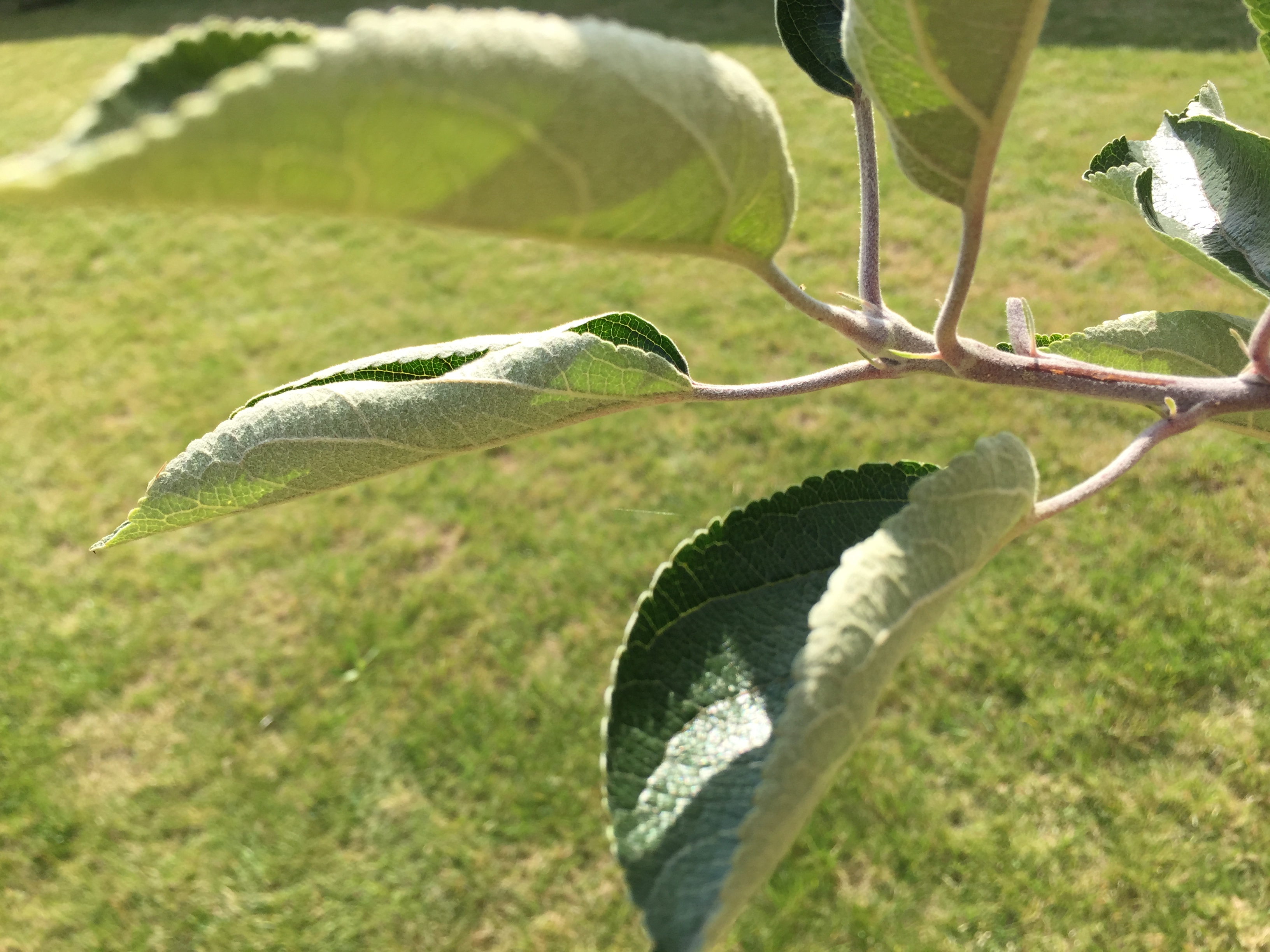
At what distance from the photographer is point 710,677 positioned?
75 centimetres

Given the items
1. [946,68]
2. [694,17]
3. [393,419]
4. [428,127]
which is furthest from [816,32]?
[694,17]

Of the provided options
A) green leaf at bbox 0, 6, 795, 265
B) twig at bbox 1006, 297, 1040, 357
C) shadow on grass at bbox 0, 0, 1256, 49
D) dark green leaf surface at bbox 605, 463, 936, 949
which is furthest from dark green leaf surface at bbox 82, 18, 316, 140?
shadow on grass at bbox 0, 0, 1256, 49

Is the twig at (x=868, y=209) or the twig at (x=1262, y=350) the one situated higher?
the twig at (x=868, y=209)

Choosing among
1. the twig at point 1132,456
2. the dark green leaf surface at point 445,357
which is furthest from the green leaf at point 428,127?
the twig at point 1132,456

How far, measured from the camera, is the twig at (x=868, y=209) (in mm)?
785

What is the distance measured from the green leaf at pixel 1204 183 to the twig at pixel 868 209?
327mm

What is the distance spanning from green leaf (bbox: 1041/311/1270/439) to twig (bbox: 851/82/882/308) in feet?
0.88

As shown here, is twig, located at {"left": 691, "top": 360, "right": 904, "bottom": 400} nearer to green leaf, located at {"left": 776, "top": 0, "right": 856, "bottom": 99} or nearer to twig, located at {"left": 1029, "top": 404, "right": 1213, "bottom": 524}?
twig, located at {"left": 1029, "top": 404, "right": 1213, "bottom": 524}

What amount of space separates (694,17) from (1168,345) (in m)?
11.0

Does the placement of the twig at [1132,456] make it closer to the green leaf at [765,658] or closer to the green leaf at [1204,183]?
the green leaf at [765,658]

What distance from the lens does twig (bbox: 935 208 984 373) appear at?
600 millimetres

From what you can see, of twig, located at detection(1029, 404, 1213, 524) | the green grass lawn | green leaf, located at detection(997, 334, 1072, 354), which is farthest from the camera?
the green grass lawn

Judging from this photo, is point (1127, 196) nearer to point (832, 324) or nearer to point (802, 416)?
point (832, 324)

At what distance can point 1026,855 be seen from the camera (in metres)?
3.12
